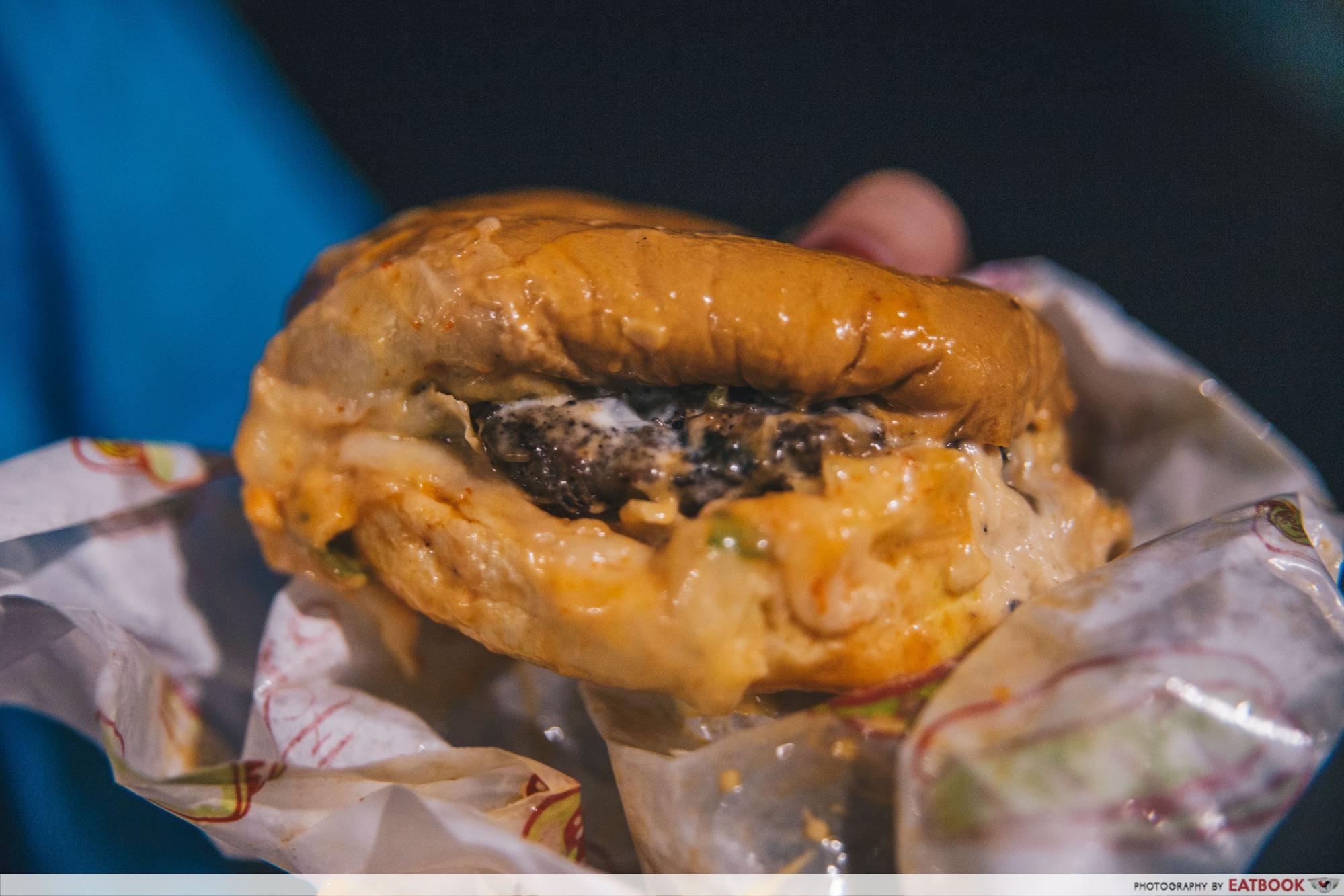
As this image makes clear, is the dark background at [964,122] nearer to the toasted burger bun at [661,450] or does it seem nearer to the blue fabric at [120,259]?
the blue fabric at [120,259]

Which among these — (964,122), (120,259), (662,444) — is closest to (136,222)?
(120,259)

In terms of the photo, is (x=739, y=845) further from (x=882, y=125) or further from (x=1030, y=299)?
(x=882, y=125)

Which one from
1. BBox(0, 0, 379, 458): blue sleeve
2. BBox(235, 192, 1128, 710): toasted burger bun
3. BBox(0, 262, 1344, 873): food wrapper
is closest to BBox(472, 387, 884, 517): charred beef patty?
BBox(235, 192, 1128, 710): toasted burger bun

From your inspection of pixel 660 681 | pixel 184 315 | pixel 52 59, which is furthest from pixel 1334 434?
pixel 52 59

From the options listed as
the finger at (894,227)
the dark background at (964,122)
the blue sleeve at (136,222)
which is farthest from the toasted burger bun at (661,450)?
the dark background at (964,122)

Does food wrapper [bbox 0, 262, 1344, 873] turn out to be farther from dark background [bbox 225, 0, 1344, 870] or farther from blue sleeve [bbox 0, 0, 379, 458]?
A: dark background [bbox 225, 0, 1344, 870]
